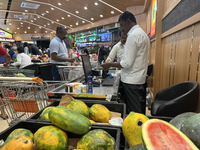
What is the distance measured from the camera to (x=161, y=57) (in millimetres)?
3557

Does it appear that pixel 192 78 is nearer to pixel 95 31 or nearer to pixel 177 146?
pixel 177 146

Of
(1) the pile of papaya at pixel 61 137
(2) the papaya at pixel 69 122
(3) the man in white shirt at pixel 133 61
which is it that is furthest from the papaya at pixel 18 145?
(3) the man in white shirt at pixel 133 61

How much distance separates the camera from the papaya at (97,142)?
566mm

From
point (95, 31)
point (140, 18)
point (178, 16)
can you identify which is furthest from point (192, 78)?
point (95, 31)

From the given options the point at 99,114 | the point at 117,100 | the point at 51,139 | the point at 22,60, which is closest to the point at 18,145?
the point at 51,139

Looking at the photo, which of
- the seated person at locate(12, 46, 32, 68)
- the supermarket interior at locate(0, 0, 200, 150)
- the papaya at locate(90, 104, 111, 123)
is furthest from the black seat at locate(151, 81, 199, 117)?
the seated person at locate(12, 46, 32, 68)

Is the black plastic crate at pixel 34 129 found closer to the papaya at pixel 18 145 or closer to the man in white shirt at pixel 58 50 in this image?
the papaya at pixel 18 145

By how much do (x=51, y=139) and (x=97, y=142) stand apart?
19cm

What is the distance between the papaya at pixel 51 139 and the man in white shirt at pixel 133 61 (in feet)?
4.81

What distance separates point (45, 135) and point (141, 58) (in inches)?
66.0

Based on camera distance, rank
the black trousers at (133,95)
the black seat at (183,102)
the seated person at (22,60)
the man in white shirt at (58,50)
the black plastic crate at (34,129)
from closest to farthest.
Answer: the black plastic crate at (34,129) < the black seat at (183,102) < the black trousers at (133,95) < the man in white shirt at (58,50) < the seated person at (22,60)

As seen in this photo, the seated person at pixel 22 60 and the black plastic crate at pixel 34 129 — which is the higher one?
the seated person at pixel 22 60

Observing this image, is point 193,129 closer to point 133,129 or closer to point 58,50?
point 133,129

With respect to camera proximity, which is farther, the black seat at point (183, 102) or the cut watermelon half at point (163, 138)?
the black seat at point (183, 102)
